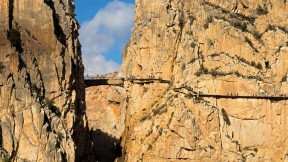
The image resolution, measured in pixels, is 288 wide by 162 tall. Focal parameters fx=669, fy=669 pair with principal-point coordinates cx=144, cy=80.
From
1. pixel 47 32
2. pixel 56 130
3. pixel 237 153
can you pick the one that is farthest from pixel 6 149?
pixel 237 153

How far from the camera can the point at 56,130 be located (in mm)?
71625

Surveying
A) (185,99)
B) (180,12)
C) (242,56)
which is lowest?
(185,99)

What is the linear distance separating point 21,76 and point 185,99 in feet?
64.6

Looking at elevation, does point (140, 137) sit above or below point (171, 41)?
below

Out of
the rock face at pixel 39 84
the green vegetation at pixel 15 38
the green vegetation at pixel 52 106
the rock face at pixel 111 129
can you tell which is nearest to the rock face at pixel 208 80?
the rock face at pixel 111 129

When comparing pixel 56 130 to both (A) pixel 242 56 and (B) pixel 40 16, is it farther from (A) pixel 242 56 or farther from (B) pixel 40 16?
(A) pixel 242 56

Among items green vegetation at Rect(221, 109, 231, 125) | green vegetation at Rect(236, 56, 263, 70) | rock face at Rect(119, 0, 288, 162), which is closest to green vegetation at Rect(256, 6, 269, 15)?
rock face at Rect(119, 0, 288, 162)

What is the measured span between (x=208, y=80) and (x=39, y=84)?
19699 millimetres

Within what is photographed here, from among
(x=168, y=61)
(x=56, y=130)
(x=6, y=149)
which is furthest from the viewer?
(x=168, y=61)

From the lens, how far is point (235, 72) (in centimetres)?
7825

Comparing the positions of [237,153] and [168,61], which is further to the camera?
[168,61]

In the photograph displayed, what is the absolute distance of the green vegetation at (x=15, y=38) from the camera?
7094cm

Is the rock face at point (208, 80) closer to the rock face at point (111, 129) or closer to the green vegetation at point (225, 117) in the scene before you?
the green vegetation at point (225, 117)

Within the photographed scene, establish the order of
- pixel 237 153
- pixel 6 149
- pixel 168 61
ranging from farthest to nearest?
1. pixel 168 61
2. pixel 237 153
3. pixel 6 149
